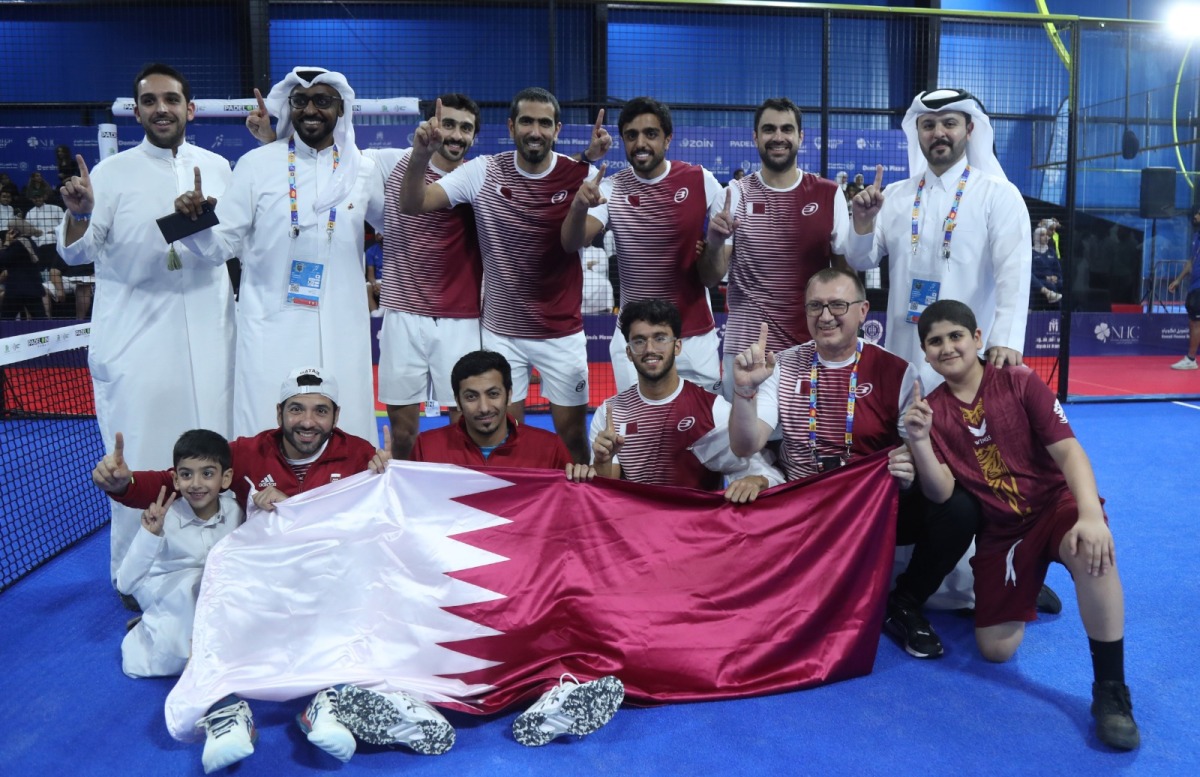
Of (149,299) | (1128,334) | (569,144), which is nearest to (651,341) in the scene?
(149,299)

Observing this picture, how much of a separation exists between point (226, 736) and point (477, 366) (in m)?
1.63

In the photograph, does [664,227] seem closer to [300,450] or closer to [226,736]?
[300,450]

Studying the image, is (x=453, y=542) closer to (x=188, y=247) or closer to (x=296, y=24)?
(x=188, y=247)

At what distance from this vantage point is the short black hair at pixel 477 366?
12.4ft

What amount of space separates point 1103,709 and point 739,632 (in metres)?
1.22

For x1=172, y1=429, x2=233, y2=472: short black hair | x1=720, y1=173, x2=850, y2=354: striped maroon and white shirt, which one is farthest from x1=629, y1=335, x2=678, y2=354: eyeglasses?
x1=172, y1=429, x2=233, y2=472: short black hair

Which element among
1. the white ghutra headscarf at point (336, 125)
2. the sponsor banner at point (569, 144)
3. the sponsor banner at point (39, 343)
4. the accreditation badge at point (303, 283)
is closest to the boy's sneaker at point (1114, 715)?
the accreditation badge at point (303, 283)

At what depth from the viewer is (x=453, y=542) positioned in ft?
11.3

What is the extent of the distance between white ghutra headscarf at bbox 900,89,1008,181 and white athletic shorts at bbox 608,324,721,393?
131 centimetres

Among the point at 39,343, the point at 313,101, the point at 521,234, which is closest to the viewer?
the point at 313,101

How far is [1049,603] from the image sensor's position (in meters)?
4.22

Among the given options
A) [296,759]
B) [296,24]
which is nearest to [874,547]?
[296,759]

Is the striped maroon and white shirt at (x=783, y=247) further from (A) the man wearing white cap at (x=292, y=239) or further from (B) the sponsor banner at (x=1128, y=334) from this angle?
(B) the sponsor banner at (x=1128, y=334)

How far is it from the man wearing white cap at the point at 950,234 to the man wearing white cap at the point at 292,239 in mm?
2389
